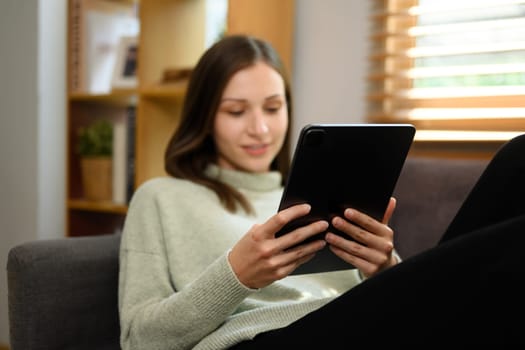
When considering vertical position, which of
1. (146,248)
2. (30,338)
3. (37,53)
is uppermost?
(37,53)

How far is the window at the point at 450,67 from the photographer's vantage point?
1.45 meters

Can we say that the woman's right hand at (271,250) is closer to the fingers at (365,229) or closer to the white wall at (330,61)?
the fingers at (365,229)

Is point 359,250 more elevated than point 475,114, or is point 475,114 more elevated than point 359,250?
point 475,114

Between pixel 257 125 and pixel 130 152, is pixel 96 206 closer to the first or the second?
pixel 130 152

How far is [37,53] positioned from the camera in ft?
7.38

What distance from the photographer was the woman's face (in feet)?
4.17

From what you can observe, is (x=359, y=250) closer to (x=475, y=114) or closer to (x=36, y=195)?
(x=475, y=114)

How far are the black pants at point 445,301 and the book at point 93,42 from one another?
1.83 m

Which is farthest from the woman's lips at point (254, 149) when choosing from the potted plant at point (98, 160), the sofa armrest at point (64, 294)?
the potted plant at point (98, 160)

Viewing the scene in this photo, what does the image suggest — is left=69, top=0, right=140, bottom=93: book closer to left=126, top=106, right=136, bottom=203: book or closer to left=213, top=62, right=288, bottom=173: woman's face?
left=126, top=106, right=136, bottom=203: book

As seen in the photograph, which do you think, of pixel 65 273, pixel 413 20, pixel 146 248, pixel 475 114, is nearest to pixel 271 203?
pixel 146 248

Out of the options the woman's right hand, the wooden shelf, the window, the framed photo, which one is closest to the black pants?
the woman's right hand

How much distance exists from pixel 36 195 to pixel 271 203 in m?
1.32

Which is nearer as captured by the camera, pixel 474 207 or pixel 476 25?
pixel 474 207
